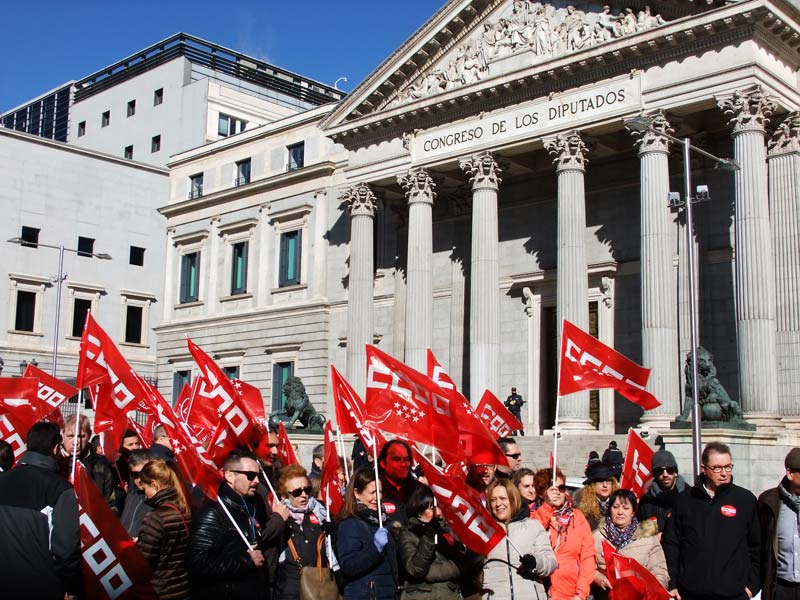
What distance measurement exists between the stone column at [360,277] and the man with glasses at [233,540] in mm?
27496

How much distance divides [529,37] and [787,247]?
10309mm

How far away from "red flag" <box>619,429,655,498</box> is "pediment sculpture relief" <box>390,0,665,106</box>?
17853 mm

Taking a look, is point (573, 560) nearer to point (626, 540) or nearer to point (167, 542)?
point (626, 540)

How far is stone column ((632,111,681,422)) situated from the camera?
27.3 meters

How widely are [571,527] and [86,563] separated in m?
4.02

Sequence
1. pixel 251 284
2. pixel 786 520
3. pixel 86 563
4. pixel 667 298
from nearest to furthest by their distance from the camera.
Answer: pixel 86 563, pixel 786 520, pixel 667 298, pixel 251 284

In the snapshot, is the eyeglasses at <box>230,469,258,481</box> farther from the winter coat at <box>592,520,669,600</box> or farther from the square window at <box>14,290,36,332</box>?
the square window at <box>14,290,36,332</box>

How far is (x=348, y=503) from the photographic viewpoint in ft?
26.5

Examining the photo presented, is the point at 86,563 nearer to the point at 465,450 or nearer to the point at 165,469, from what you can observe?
the point at 165,469

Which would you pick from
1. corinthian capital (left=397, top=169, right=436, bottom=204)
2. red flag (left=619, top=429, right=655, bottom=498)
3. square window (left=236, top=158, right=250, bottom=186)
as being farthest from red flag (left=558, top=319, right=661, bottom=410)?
square window (left=236, top=158, right=250, bottom=186)

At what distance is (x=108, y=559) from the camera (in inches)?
301

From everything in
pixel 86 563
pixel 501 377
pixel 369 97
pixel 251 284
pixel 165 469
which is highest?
pixel 369 97

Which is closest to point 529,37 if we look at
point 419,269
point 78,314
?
point 419,269

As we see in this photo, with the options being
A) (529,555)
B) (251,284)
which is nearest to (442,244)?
(251,284)
